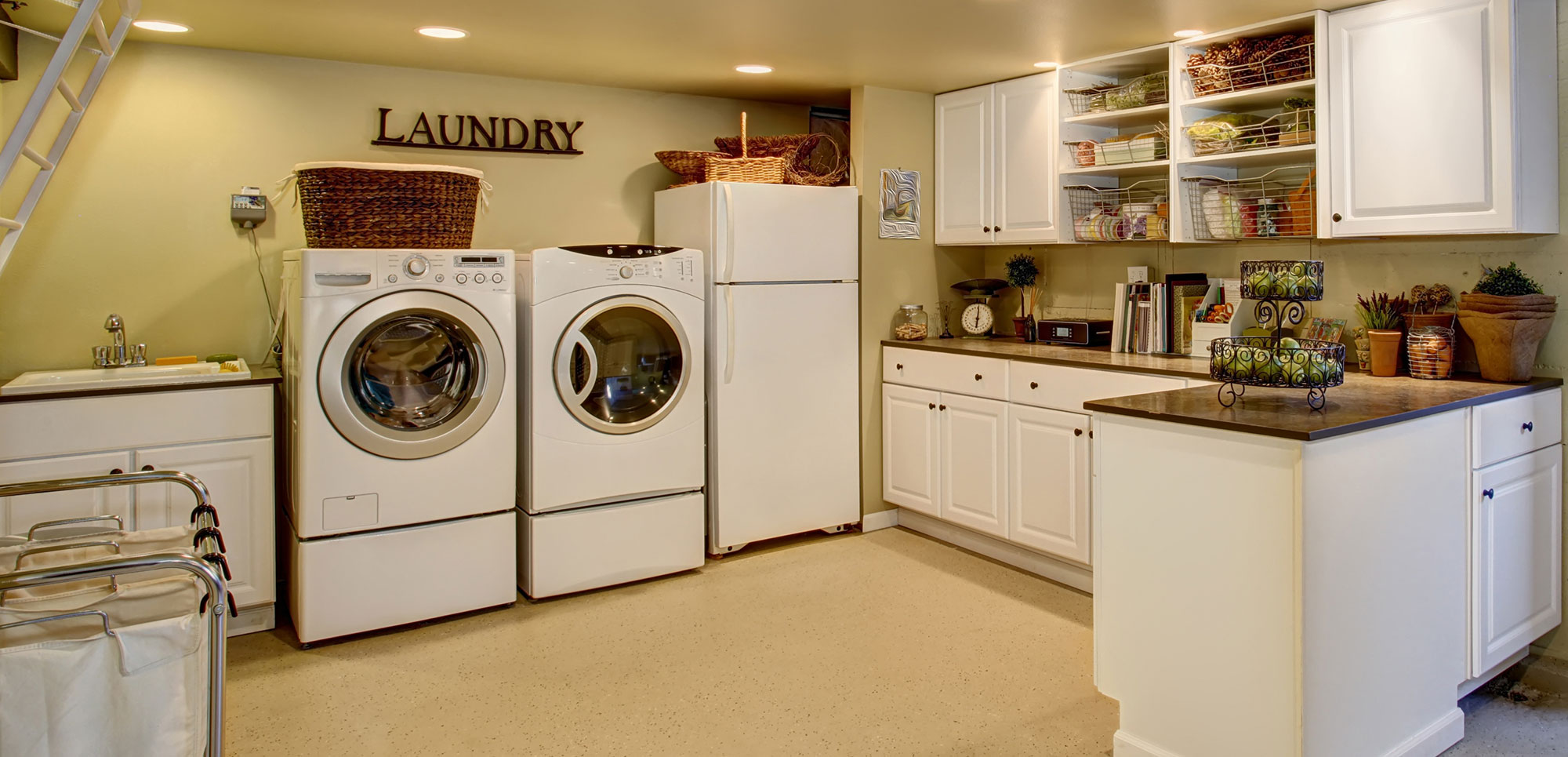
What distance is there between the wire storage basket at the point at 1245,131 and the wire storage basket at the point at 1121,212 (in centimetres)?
33

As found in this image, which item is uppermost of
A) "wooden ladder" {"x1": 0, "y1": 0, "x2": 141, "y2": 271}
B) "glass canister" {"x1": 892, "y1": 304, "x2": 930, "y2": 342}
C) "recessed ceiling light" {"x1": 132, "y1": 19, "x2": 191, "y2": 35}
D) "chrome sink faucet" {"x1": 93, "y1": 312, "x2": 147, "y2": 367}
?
"recessed ceiling light" {"x1": 132, "y1": 19, "x2": 191, "y2": 35}

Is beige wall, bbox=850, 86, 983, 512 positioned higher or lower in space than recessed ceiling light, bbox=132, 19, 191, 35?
lower

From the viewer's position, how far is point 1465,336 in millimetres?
3090

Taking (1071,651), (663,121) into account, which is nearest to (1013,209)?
(663,121)

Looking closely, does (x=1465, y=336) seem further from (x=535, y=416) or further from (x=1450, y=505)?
(x=535, y=416)

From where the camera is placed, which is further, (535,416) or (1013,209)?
(1013,209)

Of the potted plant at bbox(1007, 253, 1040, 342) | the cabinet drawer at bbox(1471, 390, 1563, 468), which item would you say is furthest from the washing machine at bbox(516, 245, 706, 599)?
the cabinet drawer at bbox(1471, 390, 1563, 468)

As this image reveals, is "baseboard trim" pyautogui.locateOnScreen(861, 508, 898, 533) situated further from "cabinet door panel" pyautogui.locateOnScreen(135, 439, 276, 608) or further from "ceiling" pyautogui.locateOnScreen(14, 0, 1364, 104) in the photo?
"cabinet door panel" pyautogui.locateOnScreen(135, 439, 276, 608)

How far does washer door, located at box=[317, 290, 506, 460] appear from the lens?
125 inches

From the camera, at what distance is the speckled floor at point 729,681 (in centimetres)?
256

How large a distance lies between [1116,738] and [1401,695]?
670 millimetres

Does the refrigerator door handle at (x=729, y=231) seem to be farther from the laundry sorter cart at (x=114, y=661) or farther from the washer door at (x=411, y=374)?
the laundry sorter cart at (x=114, y=661)

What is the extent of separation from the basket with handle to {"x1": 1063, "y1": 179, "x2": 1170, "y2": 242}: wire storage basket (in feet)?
4.03

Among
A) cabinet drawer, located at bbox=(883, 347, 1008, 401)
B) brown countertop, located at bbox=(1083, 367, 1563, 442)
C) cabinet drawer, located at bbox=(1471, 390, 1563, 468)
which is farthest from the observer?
cabinet drawer, located at bbox=(883, 347, 1008, 401)
